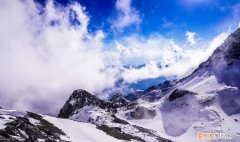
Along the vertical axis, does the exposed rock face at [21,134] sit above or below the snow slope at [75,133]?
below

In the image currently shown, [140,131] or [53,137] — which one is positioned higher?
[140,131]

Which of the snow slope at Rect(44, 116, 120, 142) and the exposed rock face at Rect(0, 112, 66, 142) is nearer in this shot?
the exposed rock face at Rect(0, 112, 66, 142)

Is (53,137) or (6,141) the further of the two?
(53,137)

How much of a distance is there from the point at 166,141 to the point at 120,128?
28670mm

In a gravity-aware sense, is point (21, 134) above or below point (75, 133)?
below

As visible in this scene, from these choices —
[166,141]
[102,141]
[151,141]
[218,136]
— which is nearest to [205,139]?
[218,136]

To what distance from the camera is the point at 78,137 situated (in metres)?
119

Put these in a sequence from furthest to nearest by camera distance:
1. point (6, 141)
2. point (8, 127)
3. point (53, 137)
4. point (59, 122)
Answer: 1. point (59, 122)
2. point (53, 137)
3. point (8, 127)
4. point (6, 141)

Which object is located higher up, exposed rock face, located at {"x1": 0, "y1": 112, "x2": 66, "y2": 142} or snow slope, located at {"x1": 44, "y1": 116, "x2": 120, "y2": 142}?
snow slope, located at {"x1": 44, "y1": 116, "x2": 120, "y2": 142}

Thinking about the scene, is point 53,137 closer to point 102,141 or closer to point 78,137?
point 78,137

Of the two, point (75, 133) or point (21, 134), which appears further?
point (75, 133)

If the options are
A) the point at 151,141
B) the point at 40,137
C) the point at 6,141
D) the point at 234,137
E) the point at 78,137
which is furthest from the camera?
the point at 234,137

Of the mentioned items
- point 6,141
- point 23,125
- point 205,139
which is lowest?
point 6,141

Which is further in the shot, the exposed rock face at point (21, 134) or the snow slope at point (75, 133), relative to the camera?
the snow slope at point (75, 133)
